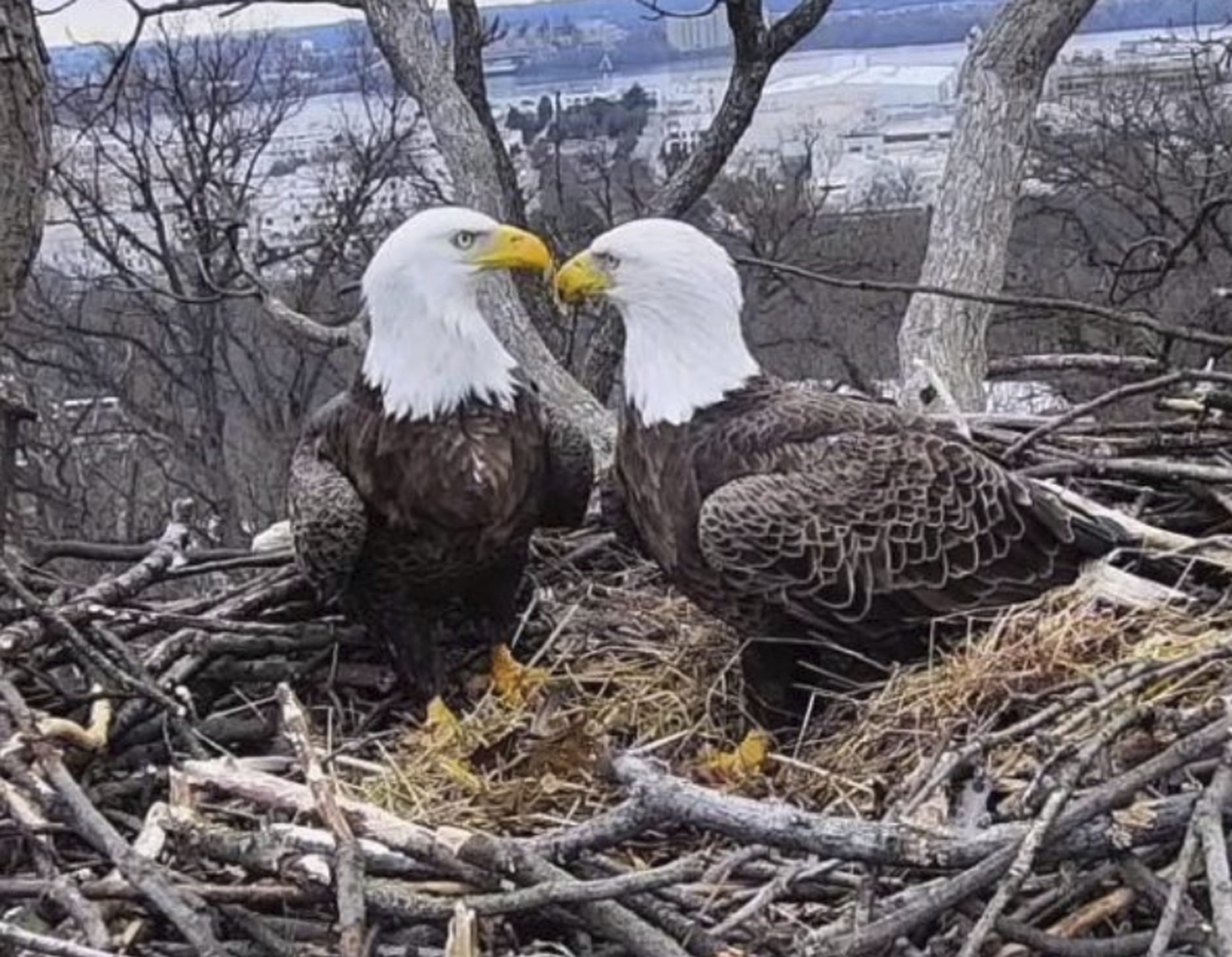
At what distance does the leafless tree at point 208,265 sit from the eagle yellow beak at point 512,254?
29.0 ft

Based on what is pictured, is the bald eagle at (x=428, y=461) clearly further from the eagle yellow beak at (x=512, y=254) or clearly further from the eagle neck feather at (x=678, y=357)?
the eagle neck feather at (x=678, y=357)

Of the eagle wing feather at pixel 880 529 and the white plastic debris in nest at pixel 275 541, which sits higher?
the eagle wing feather at pixel 880 529

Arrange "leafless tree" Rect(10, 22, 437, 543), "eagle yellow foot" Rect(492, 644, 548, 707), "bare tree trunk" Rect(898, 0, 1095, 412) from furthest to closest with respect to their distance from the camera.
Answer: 1. "leafless tree" Rect(10, 22, 437, 543)
2. "bare tree trunk" Rect(898, 0, 1095, 412)
3. "eagle yellow foot" Rect(492, 644, 548, 707)

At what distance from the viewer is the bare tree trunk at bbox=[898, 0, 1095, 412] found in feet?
19.2

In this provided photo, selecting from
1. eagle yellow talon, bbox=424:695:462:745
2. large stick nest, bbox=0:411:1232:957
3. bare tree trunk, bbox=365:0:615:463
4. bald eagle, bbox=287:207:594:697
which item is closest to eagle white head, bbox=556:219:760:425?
bald eagle, bbox=287:207:594:697

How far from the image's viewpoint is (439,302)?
12.3 feet

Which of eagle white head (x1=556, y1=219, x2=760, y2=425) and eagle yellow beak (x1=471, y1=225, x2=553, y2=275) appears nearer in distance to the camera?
eagle white head (x1=556, y1=219, x2=760, y2=425)

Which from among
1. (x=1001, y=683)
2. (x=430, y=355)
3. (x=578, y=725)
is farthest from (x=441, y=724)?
(x=1001, y=683)

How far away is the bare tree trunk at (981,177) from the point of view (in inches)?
230

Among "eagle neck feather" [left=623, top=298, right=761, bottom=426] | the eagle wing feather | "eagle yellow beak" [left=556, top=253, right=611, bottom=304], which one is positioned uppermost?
"eagle yellow beak" [left=556, top=253, right=611, bottom=304]

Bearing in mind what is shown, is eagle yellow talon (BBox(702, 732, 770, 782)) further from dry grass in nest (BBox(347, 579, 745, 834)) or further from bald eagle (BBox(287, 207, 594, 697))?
bald eagle (BBox(287, 207, 594, 697))

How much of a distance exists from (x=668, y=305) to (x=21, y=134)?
45.4 inches

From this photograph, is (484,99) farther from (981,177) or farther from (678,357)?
(678,357)

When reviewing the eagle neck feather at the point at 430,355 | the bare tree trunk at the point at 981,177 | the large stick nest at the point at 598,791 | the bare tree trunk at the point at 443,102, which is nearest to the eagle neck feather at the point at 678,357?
the eagle neck feather at the point at 430,355
